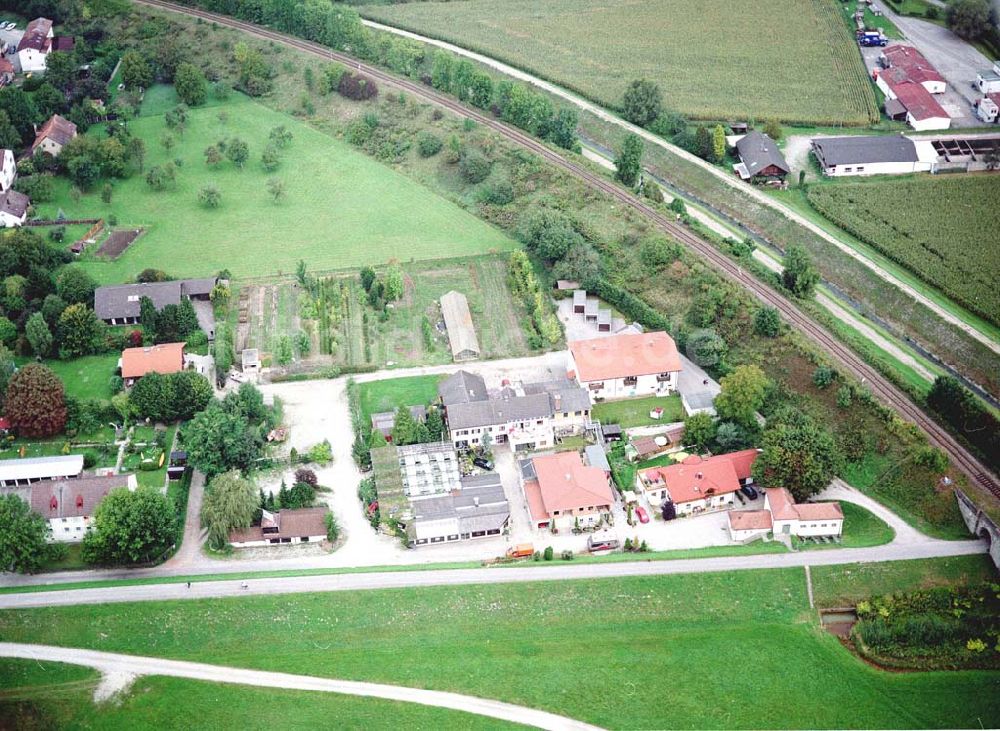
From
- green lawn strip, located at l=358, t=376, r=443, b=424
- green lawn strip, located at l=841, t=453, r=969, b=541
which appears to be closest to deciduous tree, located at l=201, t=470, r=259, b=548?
green lawn strip, located at l=358, t=376, r=443, b=424

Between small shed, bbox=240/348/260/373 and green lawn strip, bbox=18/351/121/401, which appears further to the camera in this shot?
small shed, bbox=240/348/260/373

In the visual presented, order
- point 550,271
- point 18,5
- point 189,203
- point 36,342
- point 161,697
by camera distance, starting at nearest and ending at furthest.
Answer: point 161,697
point 36,342
point 550,271
point 189,203
point 18,5

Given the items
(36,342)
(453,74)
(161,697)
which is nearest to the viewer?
(161,697)

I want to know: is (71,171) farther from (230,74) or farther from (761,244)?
(761,244)

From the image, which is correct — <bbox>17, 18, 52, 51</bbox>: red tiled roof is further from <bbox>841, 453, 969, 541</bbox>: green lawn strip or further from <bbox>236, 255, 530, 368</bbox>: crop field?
<bbox>841, 453, 969, 541</bbox>: green lawn strip

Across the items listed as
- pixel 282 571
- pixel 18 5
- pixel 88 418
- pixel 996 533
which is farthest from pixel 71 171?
pixel 996 533

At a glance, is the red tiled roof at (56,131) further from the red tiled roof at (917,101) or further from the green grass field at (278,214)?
the red tiled roof at (917,101)

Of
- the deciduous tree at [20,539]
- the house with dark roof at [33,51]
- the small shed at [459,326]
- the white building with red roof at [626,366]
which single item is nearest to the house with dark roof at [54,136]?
the house with dark roof at [33,51]
